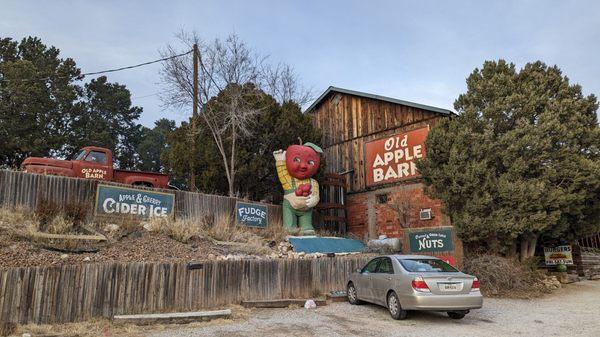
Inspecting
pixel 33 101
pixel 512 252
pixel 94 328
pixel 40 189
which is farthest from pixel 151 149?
pixel 94 328

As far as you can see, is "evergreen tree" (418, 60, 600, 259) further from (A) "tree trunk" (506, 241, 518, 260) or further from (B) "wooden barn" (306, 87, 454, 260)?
(B) "wooden barn" (306, 87, 454, 260)

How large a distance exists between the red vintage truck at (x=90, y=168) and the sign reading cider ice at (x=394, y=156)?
9.85 meters

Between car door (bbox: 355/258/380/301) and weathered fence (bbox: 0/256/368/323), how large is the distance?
149 cm

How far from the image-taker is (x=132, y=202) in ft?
44.2

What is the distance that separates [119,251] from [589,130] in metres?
15.4

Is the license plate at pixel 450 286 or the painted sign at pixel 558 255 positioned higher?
the painted sign at pixel 558 255

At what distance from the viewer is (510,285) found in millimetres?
13445

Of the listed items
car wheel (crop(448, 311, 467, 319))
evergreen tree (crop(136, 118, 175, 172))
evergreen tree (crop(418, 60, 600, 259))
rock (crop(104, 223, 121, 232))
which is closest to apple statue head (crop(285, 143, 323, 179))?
evergreen tree (crop(418, 60, 600, 259))

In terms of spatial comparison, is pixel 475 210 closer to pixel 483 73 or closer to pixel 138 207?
pixel 483 73

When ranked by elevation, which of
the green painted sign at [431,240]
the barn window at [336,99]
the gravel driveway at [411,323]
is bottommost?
the gravel driveway at [411,323]

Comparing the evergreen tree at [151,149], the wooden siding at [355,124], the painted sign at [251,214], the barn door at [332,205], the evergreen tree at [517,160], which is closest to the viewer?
the evergreen tree at [517,160]

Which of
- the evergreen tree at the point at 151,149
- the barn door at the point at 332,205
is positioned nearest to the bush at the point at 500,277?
the barn door at the point at 332,205

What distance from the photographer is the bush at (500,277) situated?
13.4 m

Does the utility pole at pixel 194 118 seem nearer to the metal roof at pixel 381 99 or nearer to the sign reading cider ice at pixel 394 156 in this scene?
the metal roof at pixel 381 99
